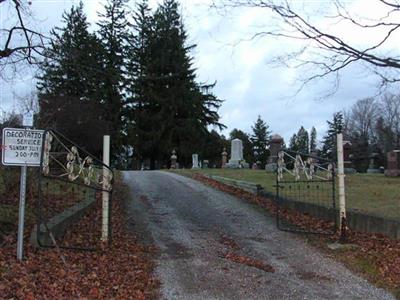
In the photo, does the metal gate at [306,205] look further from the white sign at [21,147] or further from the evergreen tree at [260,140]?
the evergreen tree at [260,140]

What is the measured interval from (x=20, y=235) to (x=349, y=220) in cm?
667

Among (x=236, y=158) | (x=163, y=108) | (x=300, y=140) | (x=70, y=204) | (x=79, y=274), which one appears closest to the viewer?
(x=79, y=274)

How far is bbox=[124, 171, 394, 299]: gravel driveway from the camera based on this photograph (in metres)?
6.97

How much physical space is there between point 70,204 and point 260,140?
250 feet

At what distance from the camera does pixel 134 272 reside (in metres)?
7.48

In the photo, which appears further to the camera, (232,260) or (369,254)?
(369,254)

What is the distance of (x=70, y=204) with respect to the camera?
12.0 metres

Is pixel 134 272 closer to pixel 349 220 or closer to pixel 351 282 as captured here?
pixel 351 282

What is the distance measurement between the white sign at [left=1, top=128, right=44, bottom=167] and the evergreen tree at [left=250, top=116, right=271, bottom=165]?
7487cm

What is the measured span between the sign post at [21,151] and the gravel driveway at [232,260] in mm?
2153

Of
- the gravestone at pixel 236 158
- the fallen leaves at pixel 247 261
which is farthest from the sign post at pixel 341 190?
the gravestone at pixel 236 158

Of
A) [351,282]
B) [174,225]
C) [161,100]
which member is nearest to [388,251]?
[351,282]

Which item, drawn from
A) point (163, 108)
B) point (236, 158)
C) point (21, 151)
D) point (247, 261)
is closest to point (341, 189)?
point (247, 261)

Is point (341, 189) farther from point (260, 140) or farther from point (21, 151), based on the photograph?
point (260, 140)
